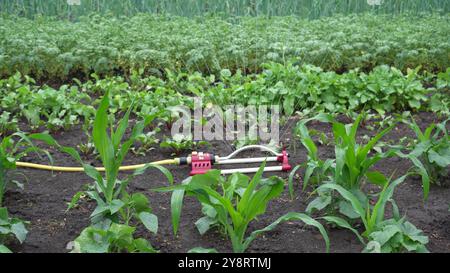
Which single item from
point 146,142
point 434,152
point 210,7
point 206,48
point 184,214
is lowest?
point 184,214

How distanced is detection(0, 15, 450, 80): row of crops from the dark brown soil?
191 centimetres

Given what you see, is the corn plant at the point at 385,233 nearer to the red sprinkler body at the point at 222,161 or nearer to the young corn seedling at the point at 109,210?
the young corn seedling at the point at 109,210

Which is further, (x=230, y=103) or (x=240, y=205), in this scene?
(x=230, y=103)

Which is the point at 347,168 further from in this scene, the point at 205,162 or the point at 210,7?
the point at 210,7

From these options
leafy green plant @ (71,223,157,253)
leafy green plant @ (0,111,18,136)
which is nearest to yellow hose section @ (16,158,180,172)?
leafy green plant @ (0,111,18,136)

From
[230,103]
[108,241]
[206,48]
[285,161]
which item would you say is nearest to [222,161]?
[285,161]

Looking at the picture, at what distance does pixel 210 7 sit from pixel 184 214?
5.57 metres

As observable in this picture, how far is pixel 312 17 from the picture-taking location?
858cm

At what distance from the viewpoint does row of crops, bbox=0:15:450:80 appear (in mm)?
5836

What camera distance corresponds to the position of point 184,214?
3.33m

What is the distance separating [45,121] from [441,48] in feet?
11.6

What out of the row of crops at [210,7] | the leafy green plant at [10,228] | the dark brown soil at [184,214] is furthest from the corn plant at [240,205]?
the row of crops at [210,7]

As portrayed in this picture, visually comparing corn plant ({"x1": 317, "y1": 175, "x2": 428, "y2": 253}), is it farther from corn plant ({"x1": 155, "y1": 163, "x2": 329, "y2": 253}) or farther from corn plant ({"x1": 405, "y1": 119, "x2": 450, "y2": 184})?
corn plant ({"x1": 405, "y1": 119, "x2": 450, "y2": 184})
